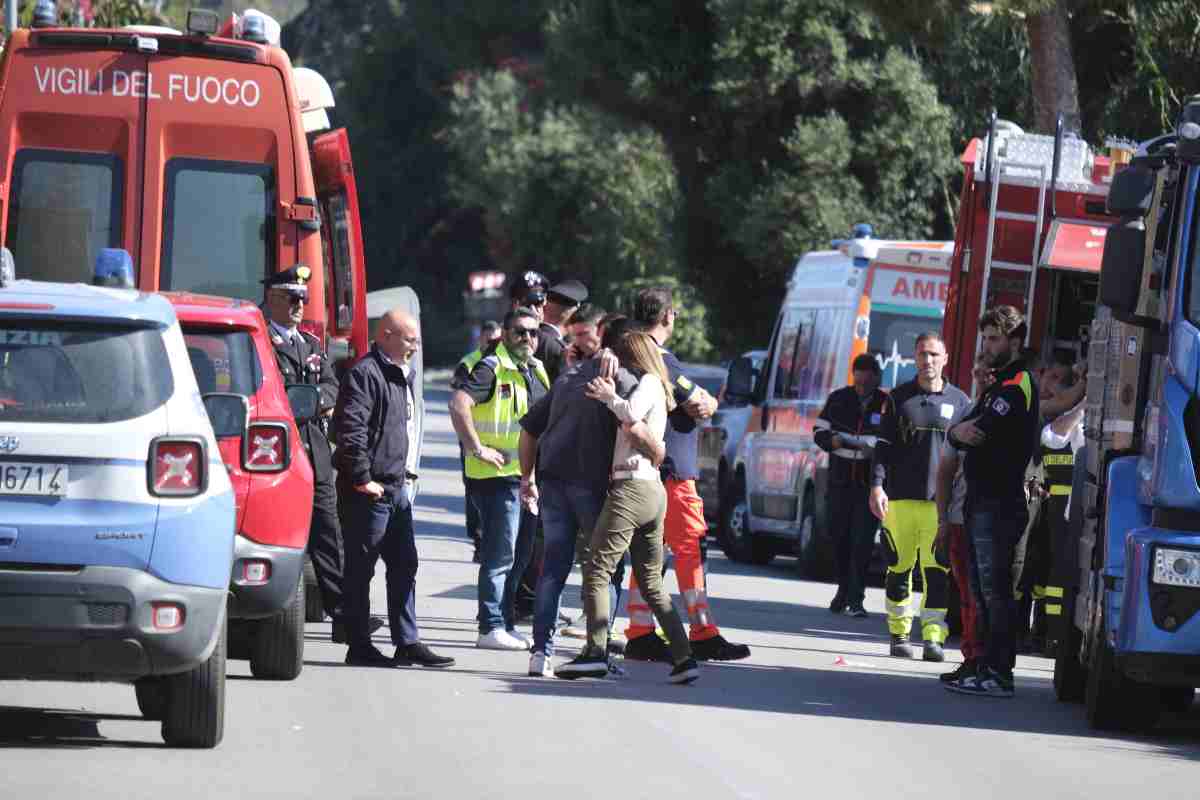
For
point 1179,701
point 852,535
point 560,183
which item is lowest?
point 1179,701

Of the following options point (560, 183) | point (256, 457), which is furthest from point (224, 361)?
point (560, 183)

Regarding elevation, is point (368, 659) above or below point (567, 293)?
below

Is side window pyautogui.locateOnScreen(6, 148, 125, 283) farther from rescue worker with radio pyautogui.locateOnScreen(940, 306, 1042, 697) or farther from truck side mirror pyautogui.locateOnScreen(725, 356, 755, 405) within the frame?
truck side mirror pyautogui.locateOnScreen(725, 356, 755, 405)

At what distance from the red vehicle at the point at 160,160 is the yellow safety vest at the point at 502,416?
1.19m

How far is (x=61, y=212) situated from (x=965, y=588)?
5.46m

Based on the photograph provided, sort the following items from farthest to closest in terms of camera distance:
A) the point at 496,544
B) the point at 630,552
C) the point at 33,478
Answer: the point at 496,544 < the point at 630,552 < the point at 33,478

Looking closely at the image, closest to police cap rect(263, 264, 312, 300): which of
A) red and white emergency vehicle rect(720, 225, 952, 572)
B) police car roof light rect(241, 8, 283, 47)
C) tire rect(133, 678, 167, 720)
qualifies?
police car roof light rect(241, 8, 283, 47)

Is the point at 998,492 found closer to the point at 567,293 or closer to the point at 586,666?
the point at 586,666

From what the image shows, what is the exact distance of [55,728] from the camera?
952 centimetres

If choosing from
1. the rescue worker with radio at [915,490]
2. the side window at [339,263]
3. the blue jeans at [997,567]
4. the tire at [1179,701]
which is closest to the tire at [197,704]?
the blue jeans at [997,567]

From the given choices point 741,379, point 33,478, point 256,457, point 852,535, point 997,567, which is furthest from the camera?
point 741,379

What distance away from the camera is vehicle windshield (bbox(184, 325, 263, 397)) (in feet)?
33.8

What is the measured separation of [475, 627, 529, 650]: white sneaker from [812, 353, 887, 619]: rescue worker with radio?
3.83m

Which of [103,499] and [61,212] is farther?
[61,212]
